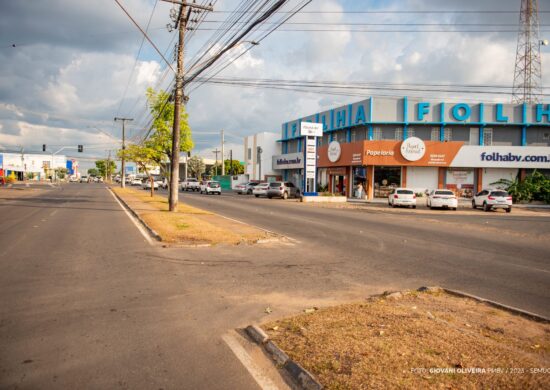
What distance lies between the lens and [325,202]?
38531 mm

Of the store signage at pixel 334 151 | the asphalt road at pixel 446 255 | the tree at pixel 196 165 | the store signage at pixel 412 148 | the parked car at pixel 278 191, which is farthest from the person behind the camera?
the tree at pixel 196 165

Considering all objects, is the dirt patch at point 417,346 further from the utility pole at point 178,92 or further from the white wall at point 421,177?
the white wall at point 421,177

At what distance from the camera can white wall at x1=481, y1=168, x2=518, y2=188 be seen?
43969 millimetres

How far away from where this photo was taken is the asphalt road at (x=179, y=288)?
437 centimetres

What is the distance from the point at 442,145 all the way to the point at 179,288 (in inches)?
1578

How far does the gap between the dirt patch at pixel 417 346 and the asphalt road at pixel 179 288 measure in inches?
29.3

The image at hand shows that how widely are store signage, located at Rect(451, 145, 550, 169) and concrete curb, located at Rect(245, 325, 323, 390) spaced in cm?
4194

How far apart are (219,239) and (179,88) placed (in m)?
10.7

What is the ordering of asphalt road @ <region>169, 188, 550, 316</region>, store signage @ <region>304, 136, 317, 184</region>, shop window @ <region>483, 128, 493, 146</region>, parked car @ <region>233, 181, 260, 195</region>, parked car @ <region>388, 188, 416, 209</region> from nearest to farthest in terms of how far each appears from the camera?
asphalt road @ <region>169, 188, 550, 316</region>, parked car @ <region>388, 188, 416, 209</region>, store signage @ <region>304, 136, 317, 184</region>, shop window @ <region>483, 128, 493, 146</region>, parked car @ <region>233, 181, 260, 195</region>

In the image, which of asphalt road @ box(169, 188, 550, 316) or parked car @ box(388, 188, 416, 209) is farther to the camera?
parked car @ box(388, 188, 416, 209)

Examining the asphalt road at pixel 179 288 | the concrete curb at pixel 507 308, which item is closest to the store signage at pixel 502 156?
the asphalt road at pixel 179 288

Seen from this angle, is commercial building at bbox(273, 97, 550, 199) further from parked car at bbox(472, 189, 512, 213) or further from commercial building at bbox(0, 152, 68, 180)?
commercial building at bbox(0, 152, 68, 180)

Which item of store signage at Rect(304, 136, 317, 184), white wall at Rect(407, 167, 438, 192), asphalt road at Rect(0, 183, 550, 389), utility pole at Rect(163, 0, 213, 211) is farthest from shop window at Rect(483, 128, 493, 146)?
utility pole at Rect(163, 0, 213, 211)

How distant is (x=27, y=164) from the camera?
444 feet
